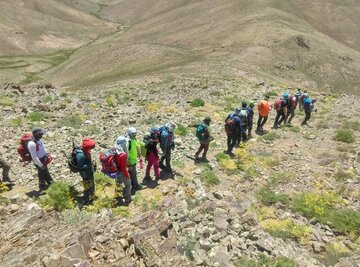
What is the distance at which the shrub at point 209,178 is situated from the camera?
48.4 ft

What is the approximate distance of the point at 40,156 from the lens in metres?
12.2

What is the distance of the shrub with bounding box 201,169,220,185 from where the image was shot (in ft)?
48.4

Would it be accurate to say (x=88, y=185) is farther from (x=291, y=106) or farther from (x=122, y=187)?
(x=291, y=106)

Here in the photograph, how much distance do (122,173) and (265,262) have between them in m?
5.07

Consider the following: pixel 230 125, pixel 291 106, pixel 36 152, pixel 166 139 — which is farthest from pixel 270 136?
pixel 36 152

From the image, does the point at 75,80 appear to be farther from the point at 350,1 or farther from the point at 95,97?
the point at 350,1

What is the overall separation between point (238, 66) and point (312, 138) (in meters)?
27.9

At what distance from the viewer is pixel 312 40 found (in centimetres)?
7038

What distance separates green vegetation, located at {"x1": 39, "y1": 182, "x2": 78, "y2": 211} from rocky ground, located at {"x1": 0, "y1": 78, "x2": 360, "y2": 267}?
306 millimetres

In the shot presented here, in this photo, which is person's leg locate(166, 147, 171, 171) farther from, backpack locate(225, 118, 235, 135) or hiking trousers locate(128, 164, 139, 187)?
backpack locate(225, 118, 235, 135)

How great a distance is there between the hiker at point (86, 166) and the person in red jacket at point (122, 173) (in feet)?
2.56

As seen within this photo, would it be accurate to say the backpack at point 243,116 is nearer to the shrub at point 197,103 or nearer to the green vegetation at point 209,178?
the green vegetation at point 209,178

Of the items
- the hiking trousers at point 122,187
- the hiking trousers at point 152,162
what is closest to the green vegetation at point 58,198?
the hiking trousers at point 122,187

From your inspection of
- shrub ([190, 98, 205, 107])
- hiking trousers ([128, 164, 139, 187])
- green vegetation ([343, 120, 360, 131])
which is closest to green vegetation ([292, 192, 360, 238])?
hiking trousers ([128, 164, 139, 187])
